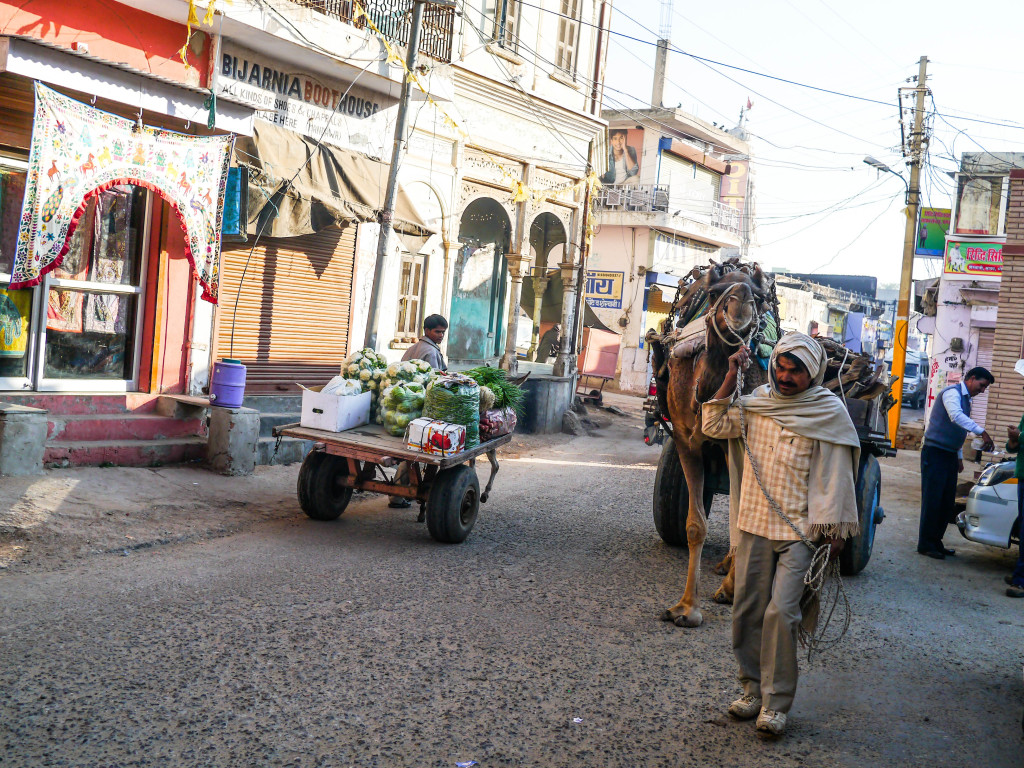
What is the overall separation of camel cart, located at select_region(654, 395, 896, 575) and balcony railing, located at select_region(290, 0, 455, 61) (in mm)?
7453

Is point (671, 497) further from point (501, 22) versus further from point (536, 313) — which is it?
point (536, 313)

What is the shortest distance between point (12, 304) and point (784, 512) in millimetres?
7578

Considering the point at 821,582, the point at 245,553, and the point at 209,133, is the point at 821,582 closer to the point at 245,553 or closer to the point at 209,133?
the point at 245,553

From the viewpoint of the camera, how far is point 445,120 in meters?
14.4

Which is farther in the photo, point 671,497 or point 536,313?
point 536,313

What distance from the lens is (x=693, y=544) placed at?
5.64 meters

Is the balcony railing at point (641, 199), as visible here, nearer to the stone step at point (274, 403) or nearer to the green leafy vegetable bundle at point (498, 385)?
the stone step at point (274, 403)

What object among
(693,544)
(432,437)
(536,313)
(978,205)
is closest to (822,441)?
(693,544)

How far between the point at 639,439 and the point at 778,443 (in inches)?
514

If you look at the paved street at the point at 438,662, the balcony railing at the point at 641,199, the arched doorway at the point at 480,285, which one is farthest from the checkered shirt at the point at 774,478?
the balcony railing at the point at 641,199

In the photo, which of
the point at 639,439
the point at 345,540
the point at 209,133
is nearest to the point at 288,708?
the point at 345,540

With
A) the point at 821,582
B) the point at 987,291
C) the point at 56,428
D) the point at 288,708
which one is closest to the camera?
the point at 288,708

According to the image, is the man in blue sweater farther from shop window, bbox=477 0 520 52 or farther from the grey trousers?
shop window, bbox=477 0 520 52

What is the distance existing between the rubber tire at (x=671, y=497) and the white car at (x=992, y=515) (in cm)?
278
